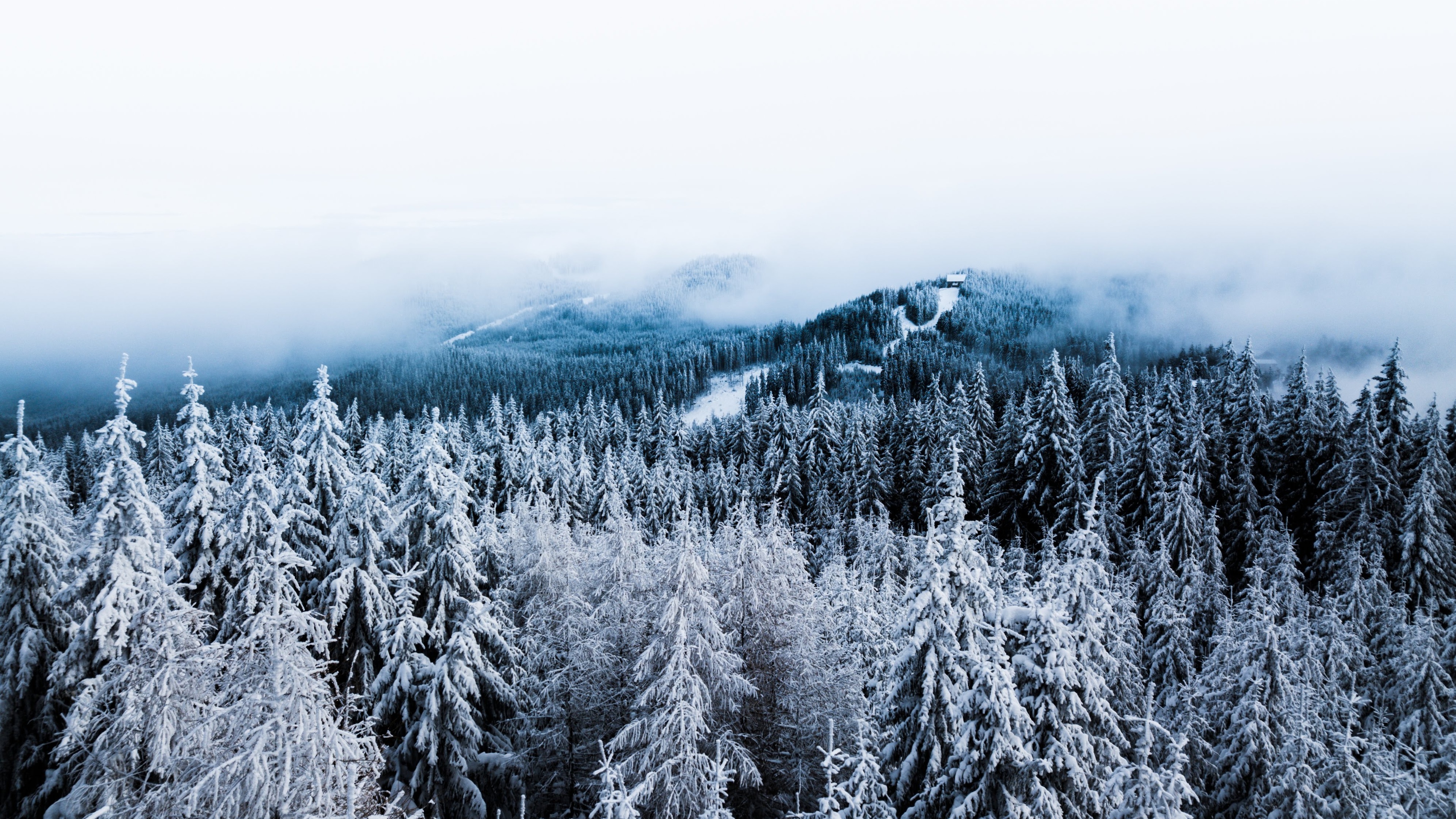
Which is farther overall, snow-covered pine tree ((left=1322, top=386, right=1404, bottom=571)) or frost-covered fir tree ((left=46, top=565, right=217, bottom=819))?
snow-covered pine tree ((left=1322, top=386, right=1404, bottom=571))

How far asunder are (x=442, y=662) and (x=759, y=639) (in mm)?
9604

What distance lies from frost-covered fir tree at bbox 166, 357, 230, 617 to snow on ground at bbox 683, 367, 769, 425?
5083 inches

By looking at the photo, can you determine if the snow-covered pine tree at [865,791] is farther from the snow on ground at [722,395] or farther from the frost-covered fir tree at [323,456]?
the snow on ground at [722,395]

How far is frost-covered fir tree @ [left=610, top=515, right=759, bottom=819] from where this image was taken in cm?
1474

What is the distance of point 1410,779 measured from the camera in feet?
50.8

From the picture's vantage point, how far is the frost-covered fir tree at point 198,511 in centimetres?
2228

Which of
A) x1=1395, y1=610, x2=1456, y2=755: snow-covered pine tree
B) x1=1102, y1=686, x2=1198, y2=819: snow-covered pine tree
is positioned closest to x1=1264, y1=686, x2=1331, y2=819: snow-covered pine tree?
x1=1102, y1=686, x2=1198, y2=819: snow-covered pine tree

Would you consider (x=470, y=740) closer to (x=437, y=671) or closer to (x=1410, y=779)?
(x=437, y=671)

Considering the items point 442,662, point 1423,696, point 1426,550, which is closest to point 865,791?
point 442,662

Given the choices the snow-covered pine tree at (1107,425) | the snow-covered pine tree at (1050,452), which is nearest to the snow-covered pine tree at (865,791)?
the snow-covered pine tree at (1050,452)

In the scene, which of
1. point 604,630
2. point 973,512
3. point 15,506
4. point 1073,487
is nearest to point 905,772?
point 604,630

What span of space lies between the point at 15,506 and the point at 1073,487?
4177 cm

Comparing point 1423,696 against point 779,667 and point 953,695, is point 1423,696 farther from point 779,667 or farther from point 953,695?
point 779,667

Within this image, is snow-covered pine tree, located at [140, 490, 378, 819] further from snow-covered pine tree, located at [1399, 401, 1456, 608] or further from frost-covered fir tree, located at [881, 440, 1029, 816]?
snow-covered pine tree, located at [1399, 401, 1456, 608]
